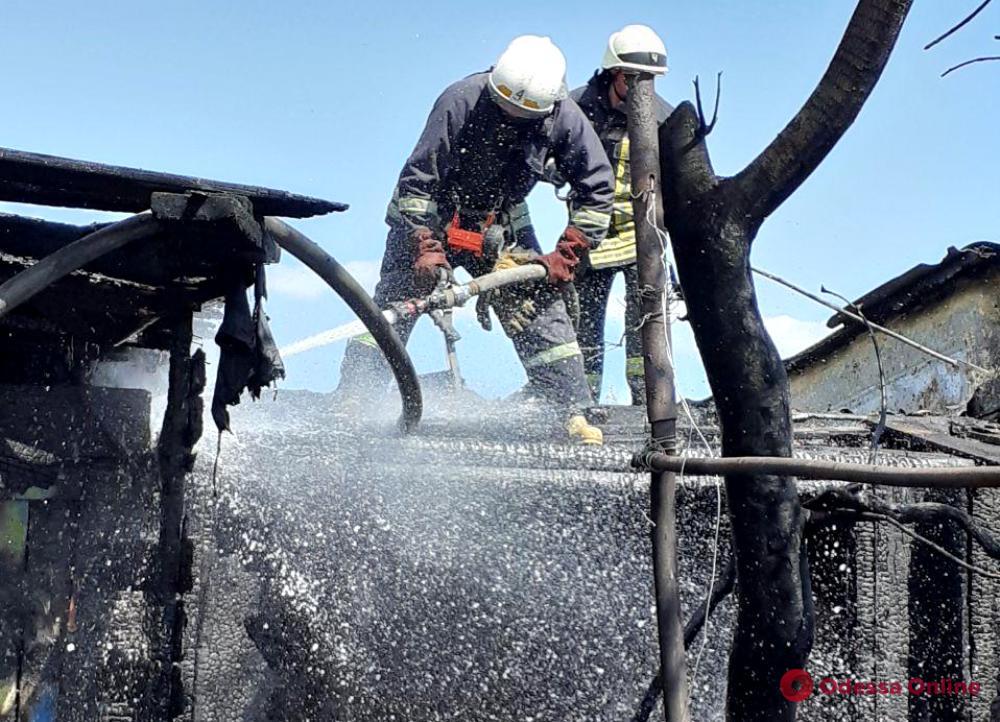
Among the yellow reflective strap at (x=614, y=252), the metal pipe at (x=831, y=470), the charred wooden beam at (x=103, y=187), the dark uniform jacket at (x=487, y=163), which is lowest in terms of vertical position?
the metal pipe at (x=831, y=470)

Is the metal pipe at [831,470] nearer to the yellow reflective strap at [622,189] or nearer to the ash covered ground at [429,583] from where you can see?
the ash covered ground at [429,583]

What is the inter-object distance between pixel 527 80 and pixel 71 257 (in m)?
3.50

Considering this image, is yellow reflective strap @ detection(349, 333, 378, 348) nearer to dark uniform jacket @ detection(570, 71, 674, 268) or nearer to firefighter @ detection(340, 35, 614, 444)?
firefighter @ detection(340, 35, 614, 444)

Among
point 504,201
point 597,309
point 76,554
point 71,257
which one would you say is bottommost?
point 76,554

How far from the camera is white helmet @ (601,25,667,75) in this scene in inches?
283

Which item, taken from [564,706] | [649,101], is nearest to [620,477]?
[564,706]

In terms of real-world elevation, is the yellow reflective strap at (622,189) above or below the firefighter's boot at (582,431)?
above

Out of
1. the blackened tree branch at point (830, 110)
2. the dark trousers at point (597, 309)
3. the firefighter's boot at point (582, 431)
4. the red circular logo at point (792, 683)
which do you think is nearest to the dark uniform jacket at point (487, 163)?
the dark trousers at point (597, 309)

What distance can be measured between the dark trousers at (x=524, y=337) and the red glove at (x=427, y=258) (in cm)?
12

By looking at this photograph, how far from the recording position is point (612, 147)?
7.41 metres

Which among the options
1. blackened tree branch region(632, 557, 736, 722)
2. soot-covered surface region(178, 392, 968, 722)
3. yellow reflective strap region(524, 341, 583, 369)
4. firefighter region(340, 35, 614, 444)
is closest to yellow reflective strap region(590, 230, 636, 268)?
firefighter region(340, 35, 614, 444)

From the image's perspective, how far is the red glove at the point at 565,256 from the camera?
6539 mm

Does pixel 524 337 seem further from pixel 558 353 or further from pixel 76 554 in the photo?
pixel 76 554

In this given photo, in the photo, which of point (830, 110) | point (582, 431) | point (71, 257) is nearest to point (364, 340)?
point (582, 431)
